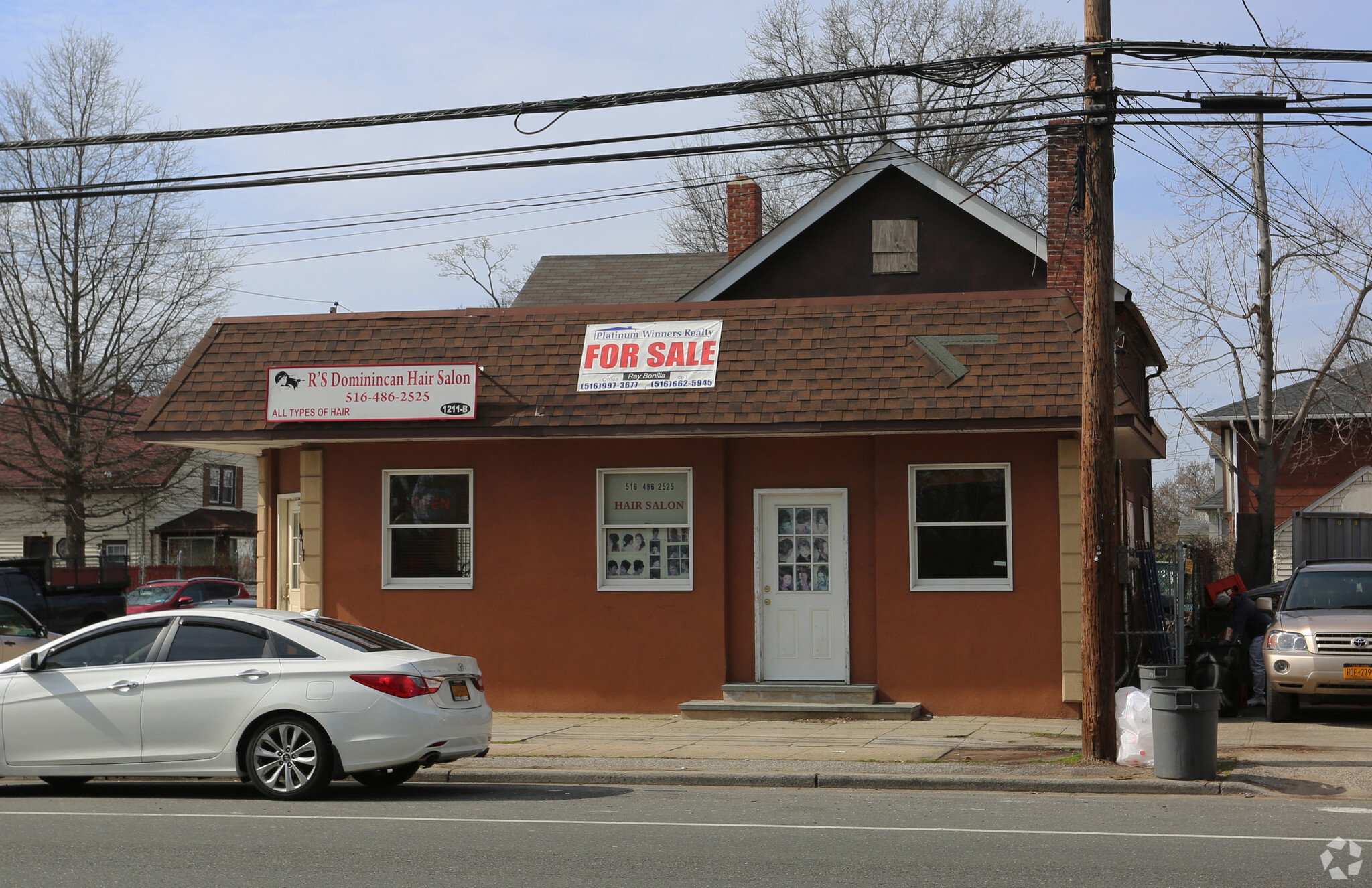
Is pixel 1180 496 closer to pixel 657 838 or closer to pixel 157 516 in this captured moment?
pixel 157 516

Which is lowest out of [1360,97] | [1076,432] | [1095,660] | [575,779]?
[575,779]

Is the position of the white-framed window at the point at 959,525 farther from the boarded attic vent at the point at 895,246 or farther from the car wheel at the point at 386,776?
the boarded attic vent at the point at 895,246

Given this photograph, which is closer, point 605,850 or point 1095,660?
point 605,850

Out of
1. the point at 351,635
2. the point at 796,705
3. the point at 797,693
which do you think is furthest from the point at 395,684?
the point at 797,693

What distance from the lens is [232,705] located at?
32.1ft

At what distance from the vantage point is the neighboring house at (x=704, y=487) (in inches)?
560

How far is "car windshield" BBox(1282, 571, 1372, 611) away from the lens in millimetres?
14914

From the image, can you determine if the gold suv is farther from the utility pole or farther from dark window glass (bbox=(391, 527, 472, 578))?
dark window glass (bbox=(391, 527, 472, 578))

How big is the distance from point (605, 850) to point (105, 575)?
28.4m

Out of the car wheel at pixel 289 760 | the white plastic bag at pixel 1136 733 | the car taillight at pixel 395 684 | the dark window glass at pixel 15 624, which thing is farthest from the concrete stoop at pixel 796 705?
the dark window glass at pixel 15 624

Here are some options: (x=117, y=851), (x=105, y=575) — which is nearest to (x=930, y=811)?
(x=117, y=851)

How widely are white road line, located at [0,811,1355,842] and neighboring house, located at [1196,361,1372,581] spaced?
24.2m

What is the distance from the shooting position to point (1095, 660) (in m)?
11.0

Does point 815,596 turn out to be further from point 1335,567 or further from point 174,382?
point 174,382
